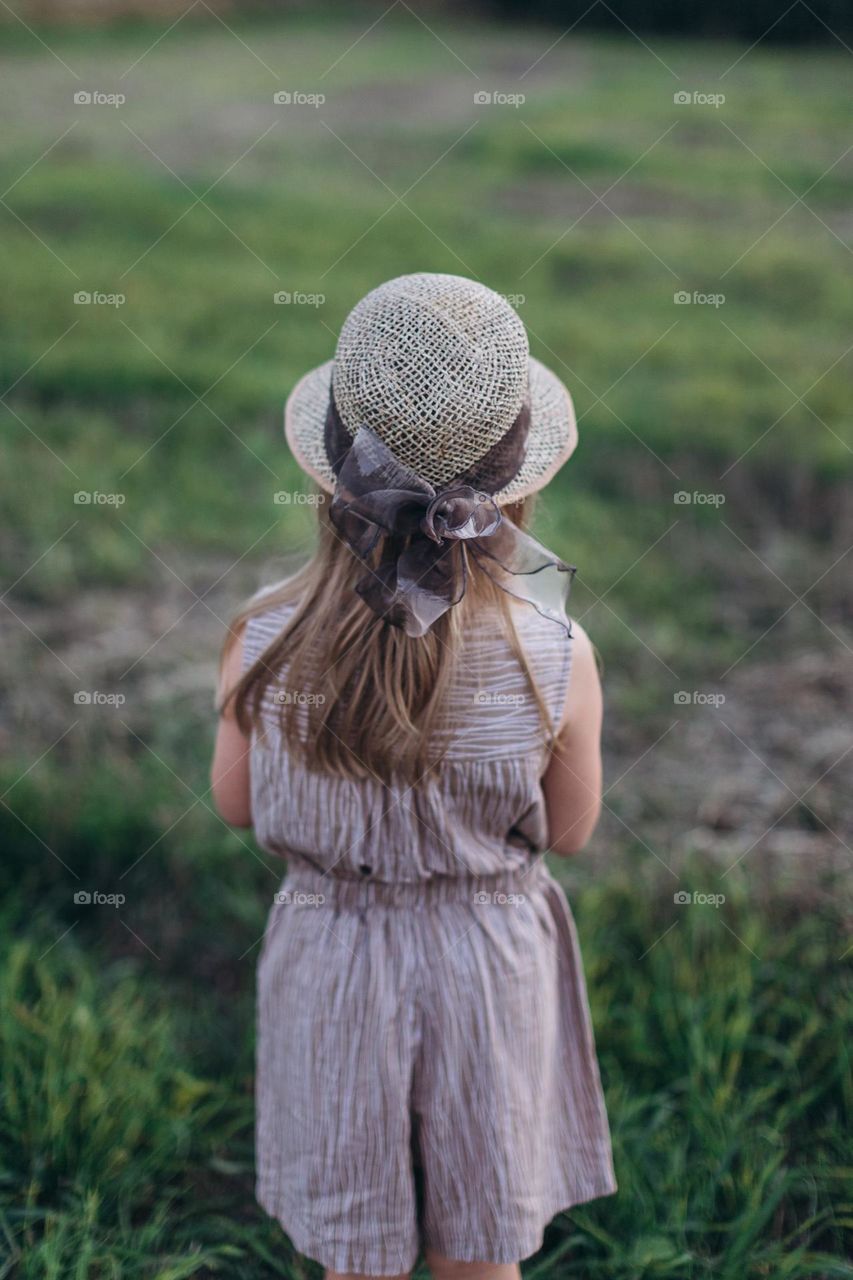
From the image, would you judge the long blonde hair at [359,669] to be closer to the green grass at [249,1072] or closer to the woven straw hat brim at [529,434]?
the woven straw hat brim at [529,434]

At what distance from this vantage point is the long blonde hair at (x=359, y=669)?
1.31m

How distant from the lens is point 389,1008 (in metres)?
1.44

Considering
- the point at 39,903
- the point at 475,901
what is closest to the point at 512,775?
the point at 475,901

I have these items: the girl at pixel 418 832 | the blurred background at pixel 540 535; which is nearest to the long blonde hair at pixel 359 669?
the girl at pixel 418 832

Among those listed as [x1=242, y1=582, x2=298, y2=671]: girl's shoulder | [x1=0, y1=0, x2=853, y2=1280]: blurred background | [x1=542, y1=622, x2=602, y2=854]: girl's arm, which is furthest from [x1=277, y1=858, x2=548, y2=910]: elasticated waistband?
[x1=0, y1=0, x2=853, y2=1280]: blurred background

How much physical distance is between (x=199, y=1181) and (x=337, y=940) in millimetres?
738

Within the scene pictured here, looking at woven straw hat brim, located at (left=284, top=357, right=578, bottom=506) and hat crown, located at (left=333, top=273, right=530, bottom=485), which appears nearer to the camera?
hat crown, located at (left=333, top=273, right=530, bottom=485)

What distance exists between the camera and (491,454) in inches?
48.9

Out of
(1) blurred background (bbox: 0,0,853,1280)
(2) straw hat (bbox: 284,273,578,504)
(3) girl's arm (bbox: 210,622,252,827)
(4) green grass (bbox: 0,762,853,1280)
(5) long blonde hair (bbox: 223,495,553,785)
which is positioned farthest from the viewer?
(1) blurred background (bbox: 0,0,853,1280)

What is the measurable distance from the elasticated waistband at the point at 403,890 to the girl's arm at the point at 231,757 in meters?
0.13

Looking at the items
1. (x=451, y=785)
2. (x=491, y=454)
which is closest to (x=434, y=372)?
(x=491, y=454)

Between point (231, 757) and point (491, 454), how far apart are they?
0.55 metres

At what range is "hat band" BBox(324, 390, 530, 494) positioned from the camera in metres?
1.24

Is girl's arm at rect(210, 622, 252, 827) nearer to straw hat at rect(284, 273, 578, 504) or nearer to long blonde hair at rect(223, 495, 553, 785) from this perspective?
long blonde hair at rect(223, 495, 553, 785)
